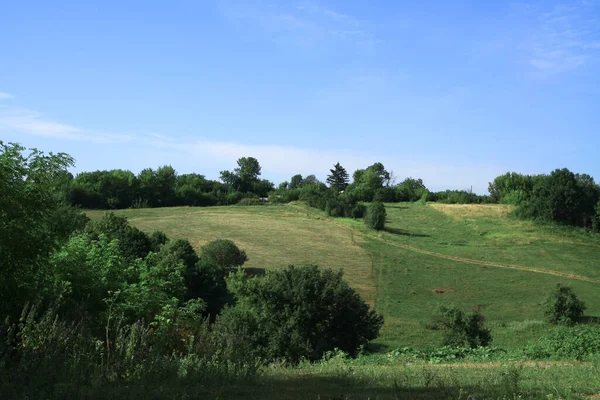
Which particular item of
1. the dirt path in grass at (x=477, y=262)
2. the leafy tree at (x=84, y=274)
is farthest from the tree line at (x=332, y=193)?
the leafy tree at (x=84, y=274)

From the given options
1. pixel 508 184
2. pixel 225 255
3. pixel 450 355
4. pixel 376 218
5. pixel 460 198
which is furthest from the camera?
pixel 508 184

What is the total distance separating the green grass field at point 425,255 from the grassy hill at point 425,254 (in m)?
0.11

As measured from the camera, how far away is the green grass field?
3728 centimetres

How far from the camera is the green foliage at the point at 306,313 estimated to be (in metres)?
23.0

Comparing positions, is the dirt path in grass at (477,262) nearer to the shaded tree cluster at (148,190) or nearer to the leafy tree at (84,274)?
the shaded tree cluster at (148,190)

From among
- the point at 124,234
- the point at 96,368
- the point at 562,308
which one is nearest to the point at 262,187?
the point at 124,234

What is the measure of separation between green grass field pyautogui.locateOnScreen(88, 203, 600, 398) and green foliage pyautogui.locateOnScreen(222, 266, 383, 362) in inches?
90.0

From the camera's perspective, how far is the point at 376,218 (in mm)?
69375

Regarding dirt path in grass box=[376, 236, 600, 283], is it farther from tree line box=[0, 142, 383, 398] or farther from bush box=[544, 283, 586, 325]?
tree line box=[0, 142, 383, 398]

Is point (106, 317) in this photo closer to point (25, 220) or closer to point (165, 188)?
point (25, 220)

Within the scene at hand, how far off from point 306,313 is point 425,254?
3738 cm

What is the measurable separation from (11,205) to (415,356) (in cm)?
907

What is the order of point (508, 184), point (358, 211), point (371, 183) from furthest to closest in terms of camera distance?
point (371, 183)
point (508, 184)
point (358, 211)

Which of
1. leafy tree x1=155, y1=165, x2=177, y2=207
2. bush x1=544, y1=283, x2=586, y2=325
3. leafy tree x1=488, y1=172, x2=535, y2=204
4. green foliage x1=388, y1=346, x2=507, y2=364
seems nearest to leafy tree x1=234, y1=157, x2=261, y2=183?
leafy tree x1=155, y1=165, x2=177, y2=207
